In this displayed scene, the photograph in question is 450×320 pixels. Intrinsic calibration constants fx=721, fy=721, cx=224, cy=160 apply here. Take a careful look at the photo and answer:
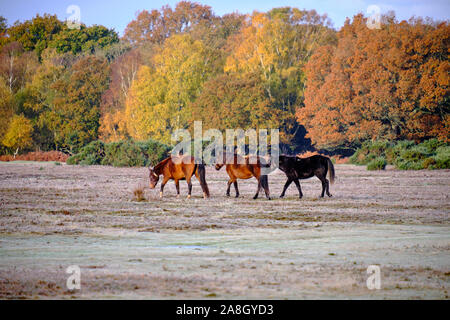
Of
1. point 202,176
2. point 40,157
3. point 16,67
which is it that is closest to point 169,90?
point 40,157

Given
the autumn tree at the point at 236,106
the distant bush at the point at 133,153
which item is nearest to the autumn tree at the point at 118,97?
the autumn tree at the point at 236,106

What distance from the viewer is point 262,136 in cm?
5997

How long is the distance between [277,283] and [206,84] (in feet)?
176

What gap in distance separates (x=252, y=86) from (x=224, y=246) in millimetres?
49041

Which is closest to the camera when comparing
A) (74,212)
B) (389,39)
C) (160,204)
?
(74,212)

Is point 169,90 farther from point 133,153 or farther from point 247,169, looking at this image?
point 247,169

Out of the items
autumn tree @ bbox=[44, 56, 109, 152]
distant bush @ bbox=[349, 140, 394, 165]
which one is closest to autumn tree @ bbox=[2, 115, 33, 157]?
autumn tree @ bbox=[44, 56, 109, 152]

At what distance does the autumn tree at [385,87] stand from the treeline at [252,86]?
0.09m

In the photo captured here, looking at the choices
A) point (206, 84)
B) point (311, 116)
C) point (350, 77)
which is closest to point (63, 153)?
point (206, 84)

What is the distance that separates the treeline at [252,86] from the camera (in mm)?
50031

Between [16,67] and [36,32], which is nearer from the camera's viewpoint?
[16,67]

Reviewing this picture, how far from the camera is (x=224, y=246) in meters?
12.5

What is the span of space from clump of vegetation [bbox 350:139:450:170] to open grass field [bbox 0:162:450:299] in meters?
18.7
